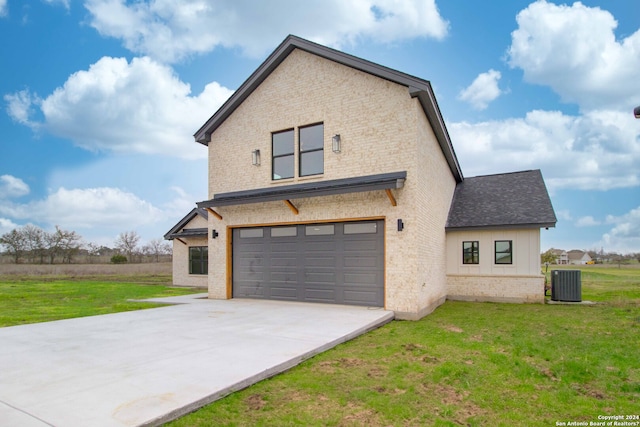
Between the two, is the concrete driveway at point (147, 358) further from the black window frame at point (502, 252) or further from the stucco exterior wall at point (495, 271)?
the black window frame at point (502, 252)

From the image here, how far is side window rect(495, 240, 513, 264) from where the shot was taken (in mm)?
13672

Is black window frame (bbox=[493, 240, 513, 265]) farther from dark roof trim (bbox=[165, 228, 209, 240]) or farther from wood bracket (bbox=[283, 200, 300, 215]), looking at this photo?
dark roof trim (bbox=[165, 228, 209, 240])

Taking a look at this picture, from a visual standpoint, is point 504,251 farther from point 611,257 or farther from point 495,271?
point 611,257

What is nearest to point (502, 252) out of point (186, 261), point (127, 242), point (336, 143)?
point (336, 143)

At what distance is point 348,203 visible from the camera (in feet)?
34.7

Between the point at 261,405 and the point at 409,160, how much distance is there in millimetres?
7405

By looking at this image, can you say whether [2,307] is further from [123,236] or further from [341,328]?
[123,236]

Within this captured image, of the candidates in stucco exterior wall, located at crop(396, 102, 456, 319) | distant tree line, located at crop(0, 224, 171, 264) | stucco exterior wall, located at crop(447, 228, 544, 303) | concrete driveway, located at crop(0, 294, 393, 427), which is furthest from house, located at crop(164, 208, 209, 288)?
distant tree line, located at crop(0, 224, 171, 264)

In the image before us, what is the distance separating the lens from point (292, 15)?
1298 cm

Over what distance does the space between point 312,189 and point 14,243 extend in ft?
135

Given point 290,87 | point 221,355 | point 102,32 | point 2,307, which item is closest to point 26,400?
point 221,355

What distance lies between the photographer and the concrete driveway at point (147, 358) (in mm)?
3643

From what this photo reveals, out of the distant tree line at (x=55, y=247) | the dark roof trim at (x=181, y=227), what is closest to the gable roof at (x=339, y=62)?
the dark roof trim at (x=181, y=227)

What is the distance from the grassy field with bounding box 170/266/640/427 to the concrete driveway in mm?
320
